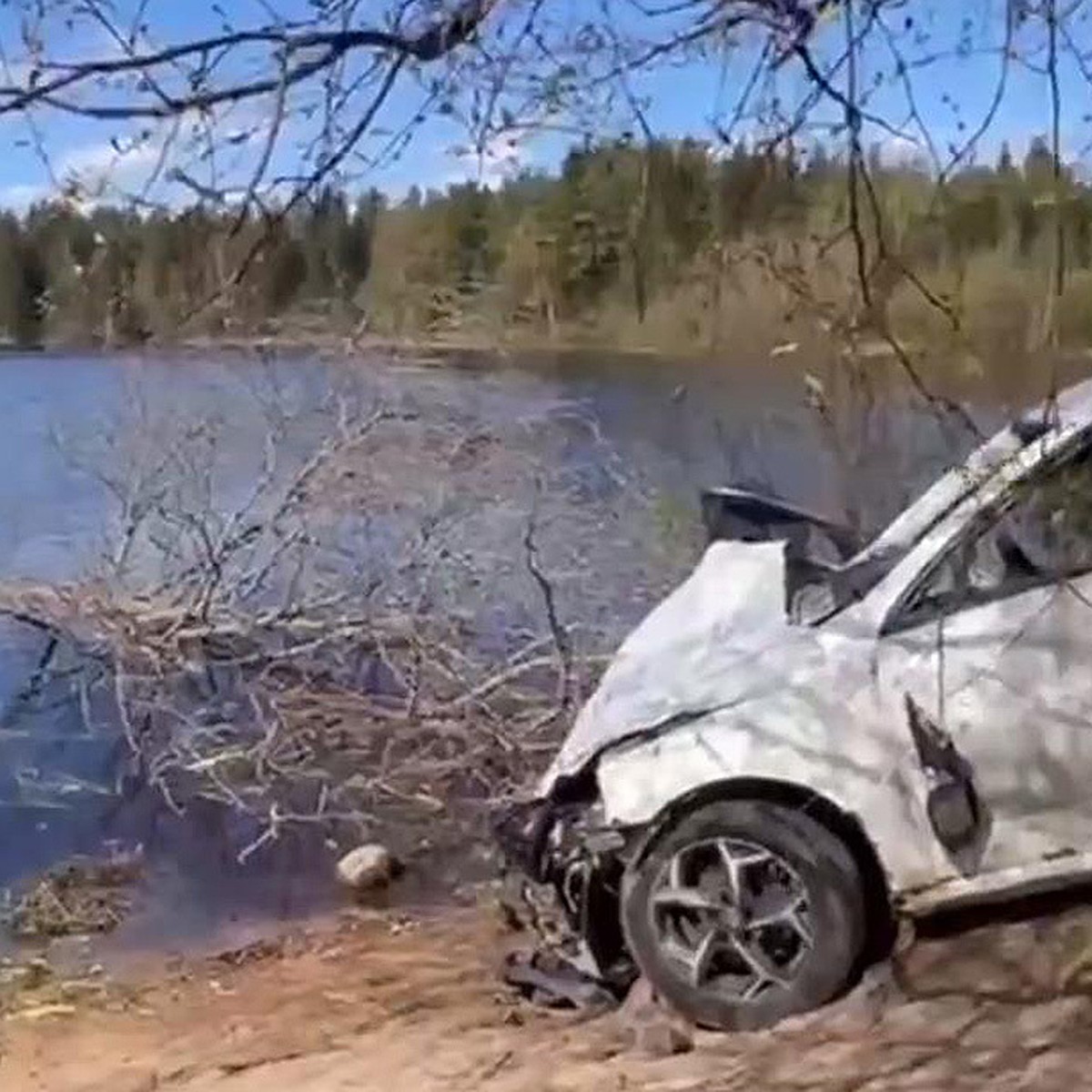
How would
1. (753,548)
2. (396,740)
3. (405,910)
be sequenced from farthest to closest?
(396,740) → (405,910) → (753,548)

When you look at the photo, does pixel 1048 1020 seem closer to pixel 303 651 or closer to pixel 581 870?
pixel 581 870

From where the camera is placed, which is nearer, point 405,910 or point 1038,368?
point 1038,368

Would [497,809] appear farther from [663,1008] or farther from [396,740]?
[663,1008]

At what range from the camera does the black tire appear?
7.12 m

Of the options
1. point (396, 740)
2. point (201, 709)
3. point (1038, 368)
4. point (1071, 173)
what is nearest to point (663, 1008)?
point (1038, 368)

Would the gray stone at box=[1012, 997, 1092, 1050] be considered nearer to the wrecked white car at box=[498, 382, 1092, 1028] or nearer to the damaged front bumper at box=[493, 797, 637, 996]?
the wrecked white car at box=[498, 382, 1092, 1028]

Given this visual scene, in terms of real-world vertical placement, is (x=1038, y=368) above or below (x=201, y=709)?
above

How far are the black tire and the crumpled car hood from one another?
36 centimetres

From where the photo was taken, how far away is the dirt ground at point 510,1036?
685 centimetres

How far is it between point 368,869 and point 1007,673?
569 centimetres

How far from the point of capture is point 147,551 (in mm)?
15766

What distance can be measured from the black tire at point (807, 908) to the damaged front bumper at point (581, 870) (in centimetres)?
12

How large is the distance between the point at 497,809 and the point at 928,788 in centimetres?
460

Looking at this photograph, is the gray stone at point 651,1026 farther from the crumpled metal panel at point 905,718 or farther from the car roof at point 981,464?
the car roof at point 981,464
